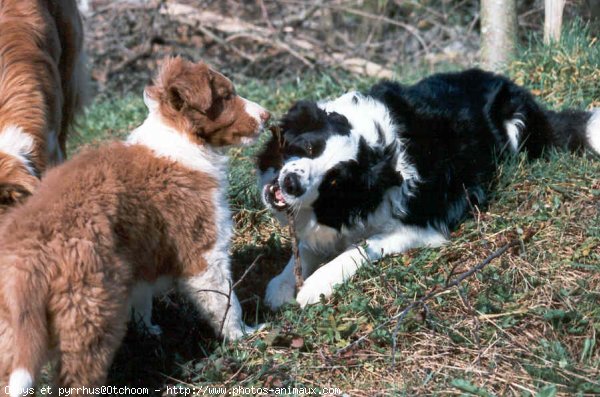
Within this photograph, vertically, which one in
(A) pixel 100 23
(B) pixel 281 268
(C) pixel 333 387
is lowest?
(A) pixel 100 23

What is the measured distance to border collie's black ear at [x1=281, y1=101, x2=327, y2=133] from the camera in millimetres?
4832

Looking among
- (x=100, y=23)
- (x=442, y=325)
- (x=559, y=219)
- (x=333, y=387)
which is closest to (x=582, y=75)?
(x=559, y=219)

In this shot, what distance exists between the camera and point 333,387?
4.00 m

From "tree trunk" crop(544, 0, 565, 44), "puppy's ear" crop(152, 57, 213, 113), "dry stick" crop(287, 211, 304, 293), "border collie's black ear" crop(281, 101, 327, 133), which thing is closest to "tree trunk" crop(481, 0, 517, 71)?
"tree trunk" crop(544, 0, 565, 44)

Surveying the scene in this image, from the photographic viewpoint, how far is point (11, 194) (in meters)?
4.26

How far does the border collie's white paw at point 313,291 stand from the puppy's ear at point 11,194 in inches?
64.9

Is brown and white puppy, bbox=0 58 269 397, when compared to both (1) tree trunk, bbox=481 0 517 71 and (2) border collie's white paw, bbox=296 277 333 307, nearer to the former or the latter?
(2) border collie's white paw, bbox=296 277 333 307

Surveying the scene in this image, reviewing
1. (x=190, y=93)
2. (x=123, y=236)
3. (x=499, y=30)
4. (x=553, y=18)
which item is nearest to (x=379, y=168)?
(x=190, y=93)

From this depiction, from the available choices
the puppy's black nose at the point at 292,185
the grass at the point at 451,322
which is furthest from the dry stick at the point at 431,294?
the puppy's black nose at the point at 292,185

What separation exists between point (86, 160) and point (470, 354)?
2193mm

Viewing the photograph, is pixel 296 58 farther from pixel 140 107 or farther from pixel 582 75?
pixel 582 75

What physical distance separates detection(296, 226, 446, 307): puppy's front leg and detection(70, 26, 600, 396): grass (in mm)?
71

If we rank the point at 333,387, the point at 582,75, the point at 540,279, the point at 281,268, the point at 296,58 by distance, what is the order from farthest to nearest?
the point at 296,58
the point at 582,75
the point at 281,268
the point at 540,279
the point at 333,387

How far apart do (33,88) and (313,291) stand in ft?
7.15
